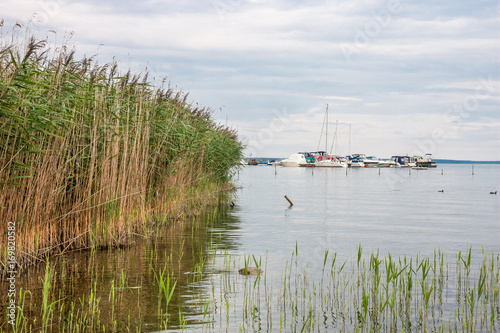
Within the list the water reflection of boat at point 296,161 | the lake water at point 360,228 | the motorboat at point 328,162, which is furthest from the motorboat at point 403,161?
the lake water at point 360,228

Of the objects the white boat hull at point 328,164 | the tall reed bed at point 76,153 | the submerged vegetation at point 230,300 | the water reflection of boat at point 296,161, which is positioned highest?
the water reflection of boat at point 296,161

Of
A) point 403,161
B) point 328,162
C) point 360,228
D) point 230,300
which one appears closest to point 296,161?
point 328,162

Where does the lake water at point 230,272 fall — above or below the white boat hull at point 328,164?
below

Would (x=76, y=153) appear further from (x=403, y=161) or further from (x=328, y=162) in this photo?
(x=403, y=161)

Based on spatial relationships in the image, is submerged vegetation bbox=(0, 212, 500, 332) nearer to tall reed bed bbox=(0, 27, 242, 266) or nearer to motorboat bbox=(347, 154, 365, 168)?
tall reed bed bbox=(0, 27, 242, 266)

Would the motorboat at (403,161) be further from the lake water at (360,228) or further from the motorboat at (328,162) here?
the lake water at (360,228)

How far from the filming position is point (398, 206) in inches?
1191

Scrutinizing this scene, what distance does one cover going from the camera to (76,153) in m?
9.77

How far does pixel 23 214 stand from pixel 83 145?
6.59 ft

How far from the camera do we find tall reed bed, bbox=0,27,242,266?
319 inches

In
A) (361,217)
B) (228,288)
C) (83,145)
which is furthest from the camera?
(361,217)

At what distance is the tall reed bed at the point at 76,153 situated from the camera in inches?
319

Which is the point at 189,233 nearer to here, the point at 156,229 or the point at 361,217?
the point at 156,229

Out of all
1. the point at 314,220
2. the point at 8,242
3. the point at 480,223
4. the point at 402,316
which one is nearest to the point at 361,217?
the point at 314,220
